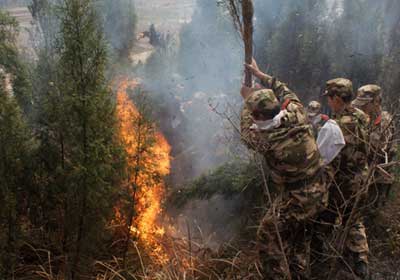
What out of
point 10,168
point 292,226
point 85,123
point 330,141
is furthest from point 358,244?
point 10,168

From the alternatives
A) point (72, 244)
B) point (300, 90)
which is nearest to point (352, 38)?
point (300, 90)

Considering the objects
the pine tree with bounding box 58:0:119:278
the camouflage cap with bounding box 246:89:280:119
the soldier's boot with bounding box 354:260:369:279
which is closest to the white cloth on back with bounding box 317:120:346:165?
the camouflage cap with bounding box 246:89:280:119

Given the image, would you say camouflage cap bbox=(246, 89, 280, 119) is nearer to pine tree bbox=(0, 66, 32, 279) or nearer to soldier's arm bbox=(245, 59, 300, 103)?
soldier's arm bbox=(245, 59, 300, 103)

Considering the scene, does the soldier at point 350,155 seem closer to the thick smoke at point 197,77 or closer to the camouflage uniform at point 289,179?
the camouflage uniform at point 289,179

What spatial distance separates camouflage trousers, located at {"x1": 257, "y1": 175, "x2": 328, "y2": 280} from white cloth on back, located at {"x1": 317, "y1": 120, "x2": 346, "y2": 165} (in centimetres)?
25

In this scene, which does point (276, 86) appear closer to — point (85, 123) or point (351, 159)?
point (351, 159)

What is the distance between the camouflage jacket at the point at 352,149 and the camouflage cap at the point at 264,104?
0.99m

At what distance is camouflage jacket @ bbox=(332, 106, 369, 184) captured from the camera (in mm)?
4316

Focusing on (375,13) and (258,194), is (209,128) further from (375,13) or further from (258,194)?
(258,194)

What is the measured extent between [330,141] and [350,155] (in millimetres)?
Answer: 568

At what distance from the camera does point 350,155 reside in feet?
14.8

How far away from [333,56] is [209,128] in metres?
6.64

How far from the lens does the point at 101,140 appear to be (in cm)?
475

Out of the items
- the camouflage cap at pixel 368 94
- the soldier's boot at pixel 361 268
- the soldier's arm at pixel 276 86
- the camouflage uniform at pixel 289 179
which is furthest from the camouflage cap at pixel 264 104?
the soldier's boot at pixel 361 268
